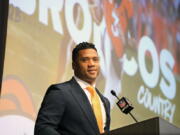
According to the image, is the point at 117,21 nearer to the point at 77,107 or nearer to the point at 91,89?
the point at 91,89

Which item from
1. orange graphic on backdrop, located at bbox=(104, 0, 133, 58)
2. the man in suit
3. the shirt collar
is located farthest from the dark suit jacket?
orange graphic on backdrop, located at bbox=(104, 0, 133, 58)

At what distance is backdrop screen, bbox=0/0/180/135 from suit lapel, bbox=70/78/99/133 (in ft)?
2.08

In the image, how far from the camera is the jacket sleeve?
86.4 inches

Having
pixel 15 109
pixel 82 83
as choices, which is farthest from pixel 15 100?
pixel 82 83

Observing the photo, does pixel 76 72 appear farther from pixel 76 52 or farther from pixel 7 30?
pixel 7 30

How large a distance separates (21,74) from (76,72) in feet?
2.10

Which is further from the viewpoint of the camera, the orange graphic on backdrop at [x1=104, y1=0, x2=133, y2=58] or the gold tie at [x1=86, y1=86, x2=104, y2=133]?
the orange graphic on backdrop at [x1=104, y1=0, x2=133, y2=58]

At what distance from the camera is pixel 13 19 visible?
3041 millimetres

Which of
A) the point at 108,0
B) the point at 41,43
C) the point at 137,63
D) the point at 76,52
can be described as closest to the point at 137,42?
the point at 137,63

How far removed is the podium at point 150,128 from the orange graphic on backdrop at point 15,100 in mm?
1105

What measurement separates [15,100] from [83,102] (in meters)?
0.72

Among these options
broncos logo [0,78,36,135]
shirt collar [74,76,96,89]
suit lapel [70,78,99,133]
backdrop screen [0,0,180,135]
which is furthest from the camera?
backdrop screen [0,0,180,135]

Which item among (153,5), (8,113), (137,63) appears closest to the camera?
(8,113)

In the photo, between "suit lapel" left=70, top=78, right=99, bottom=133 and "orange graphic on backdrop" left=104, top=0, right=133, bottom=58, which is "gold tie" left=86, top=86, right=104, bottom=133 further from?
"orange graphic on backdrop" left=104, top=0, right=133, bottom=58
